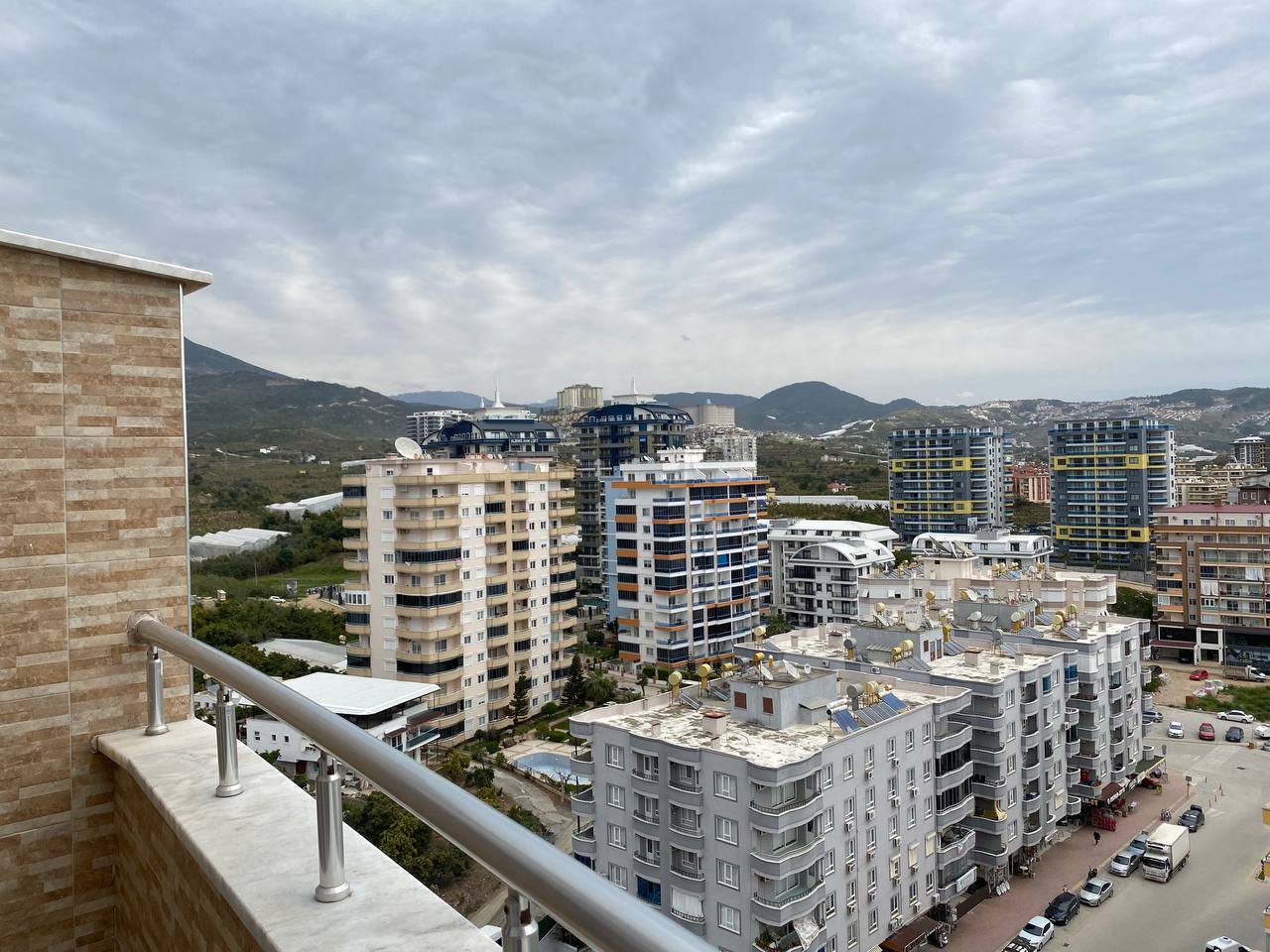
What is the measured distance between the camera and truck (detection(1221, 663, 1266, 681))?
24.1 m

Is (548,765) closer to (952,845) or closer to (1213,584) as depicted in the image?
(952,845)

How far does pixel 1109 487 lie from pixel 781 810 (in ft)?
110

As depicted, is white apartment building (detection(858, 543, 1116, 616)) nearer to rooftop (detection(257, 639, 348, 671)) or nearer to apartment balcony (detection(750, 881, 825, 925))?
apartment balcony (detection(750, 881, 825, 925))

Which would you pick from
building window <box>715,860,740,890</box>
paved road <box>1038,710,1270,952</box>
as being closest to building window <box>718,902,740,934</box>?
building window <box>715,860,740,890</box>

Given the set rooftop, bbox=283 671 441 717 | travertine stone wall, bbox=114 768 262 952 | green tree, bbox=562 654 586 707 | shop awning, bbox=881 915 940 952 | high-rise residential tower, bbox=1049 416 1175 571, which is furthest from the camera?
high-rise residential tower, bbox=1049 416 1175 571

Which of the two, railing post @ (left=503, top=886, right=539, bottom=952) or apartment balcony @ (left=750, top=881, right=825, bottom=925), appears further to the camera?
apartment balcony @ (left=750, top=881, right=825, bottom=925)

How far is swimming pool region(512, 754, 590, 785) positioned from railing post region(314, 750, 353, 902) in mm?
14945

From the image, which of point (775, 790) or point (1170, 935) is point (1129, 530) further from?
point (775, 790)

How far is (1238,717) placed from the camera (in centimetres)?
2058

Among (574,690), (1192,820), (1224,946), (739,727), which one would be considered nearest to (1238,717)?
(1192,820)

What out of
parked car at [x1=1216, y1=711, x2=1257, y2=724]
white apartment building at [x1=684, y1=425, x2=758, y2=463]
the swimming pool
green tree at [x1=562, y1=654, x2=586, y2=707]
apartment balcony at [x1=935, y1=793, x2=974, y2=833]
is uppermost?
white apartment building at [x1=684, y1=425, x2=758, y2=463]

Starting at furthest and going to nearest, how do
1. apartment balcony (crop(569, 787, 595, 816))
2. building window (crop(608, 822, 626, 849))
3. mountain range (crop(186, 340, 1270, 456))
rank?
mountain range (crop(186, 340, 1270, 456)) < apartment balcony (crop(569, 787, 595, 816)) < building window (crop(608, 822, 626, 849))

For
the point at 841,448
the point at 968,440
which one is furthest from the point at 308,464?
the point at 841,448

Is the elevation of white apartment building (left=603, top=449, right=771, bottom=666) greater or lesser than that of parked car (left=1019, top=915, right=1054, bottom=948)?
greater
